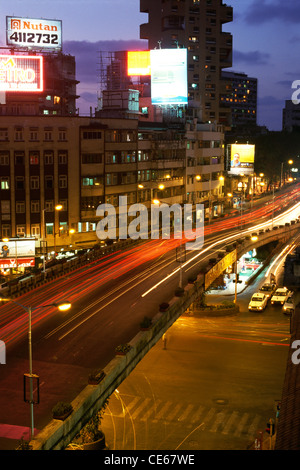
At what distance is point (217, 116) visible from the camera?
135m

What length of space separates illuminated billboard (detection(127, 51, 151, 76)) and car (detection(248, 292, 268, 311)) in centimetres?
Result: 5398

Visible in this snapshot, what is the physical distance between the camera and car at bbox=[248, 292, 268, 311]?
64.4 meters

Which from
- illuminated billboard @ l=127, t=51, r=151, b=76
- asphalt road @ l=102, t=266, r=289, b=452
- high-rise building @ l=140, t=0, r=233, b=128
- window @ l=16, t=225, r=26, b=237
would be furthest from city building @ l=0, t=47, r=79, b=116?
asphalt road @ l=102, t=266, r=289, b=452

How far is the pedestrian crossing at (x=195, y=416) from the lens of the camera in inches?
1467

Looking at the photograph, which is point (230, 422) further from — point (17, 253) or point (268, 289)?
point (268, 289)

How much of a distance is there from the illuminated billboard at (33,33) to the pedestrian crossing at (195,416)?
60.2 m

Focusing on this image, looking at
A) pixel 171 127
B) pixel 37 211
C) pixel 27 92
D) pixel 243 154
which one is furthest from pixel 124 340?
pixel 243 154

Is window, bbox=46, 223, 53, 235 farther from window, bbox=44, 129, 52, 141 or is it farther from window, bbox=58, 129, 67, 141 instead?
window, bbox=58, 129, 67, 141

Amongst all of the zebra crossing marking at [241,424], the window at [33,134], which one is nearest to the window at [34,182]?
the window at [33,134]

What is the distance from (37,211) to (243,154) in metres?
49.5

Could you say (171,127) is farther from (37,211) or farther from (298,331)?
(298,331)

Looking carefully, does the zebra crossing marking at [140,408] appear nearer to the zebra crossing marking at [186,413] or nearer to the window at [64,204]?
the zebra crossing marking at [186,413]

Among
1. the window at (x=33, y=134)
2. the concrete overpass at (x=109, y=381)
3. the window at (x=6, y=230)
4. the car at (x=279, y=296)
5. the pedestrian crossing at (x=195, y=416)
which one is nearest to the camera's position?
the concrete overpass at (x=109, y=381)

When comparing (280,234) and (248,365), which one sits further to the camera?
(280,234)
